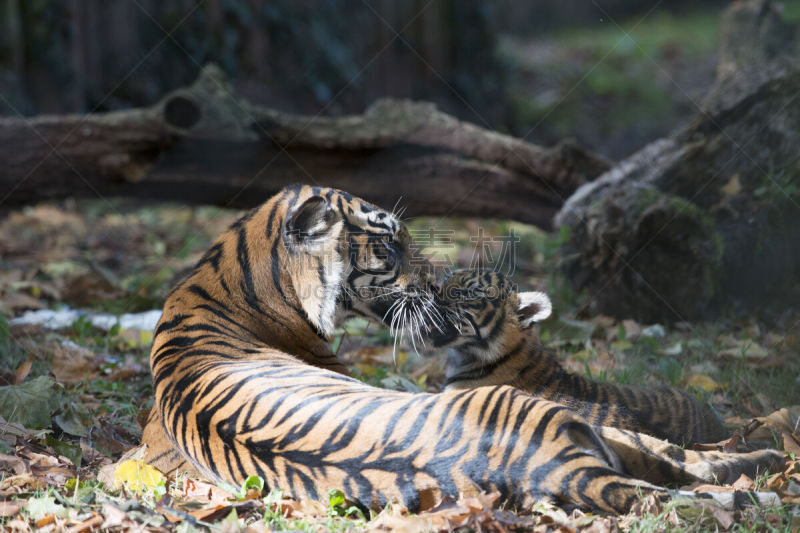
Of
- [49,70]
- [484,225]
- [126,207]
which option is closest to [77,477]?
[484,225]

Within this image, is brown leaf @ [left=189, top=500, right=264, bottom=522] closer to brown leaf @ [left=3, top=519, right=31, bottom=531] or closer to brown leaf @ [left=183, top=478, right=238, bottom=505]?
brown leaf @ [left=183, top=478, right=238, bottom=505]

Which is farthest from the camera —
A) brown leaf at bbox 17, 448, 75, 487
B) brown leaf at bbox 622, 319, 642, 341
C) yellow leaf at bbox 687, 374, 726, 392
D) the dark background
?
the dark background

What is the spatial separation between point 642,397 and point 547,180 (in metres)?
3.08

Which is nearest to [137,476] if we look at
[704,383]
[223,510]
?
[223,510]

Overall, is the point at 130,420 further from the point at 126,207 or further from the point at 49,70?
the point at 49,70

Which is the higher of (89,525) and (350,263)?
(350,263)

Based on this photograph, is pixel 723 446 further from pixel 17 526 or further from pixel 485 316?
pixel 17 526

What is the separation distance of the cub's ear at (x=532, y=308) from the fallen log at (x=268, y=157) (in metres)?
2.57

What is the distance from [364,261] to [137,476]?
1349 millimetres

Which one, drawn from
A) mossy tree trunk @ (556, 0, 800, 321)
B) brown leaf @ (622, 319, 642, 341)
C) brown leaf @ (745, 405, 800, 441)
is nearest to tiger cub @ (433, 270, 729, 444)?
brown leaf @ (745, 405, 800, 441)

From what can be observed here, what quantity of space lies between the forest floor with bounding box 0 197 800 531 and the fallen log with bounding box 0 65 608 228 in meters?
0.56

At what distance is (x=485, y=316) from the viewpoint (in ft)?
13.2

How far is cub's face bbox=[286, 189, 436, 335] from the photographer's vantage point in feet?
11.8

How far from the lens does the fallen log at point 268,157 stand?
622cm
